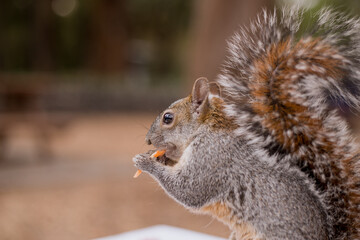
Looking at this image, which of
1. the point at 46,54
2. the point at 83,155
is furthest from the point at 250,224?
the point at 46,54

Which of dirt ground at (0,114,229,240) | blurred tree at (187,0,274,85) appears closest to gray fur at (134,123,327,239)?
dirt ground at (0,114,229,240)

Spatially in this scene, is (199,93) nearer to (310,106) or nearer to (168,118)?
(168,118)

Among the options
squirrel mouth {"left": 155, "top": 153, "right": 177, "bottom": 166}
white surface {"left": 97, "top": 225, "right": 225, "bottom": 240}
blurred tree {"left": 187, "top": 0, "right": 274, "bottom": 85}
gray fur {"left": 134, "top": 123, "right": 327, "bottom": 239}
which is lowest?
blurred tree {"left": 187, "top": 0, "right": 274, "bottom": 85}

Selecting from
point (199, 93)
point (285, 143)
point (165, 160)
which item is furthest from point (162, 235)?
point (285, 143)

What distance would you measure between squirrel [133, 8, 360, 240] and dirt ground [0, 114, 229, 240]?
1603 mm

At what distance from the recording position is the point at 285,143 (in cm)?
103

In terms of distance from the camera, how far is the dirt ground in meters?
3.87

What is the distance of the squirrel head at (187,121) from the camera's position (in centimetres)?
117

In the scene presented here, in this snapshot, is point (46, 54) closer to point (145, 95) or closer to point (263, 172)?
point (145, 95)

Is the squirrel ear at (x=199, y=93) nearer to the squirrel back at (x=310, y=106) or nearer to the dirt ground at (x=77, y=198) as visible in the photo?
the squirrel back at (x=310, y=106)

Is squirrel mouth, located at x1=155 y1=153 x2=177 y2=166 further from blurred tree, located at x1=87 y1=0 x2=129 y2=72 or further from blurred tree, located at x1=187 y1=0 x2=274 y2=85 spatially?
blurred tree, located at x1=87 y1=0 x2=129 y2=72

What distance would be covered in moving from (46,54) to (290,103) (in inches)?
511

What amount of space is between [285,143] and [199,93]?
26 cm

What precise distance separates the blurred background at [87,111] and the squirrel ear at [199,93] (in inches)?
9.6
